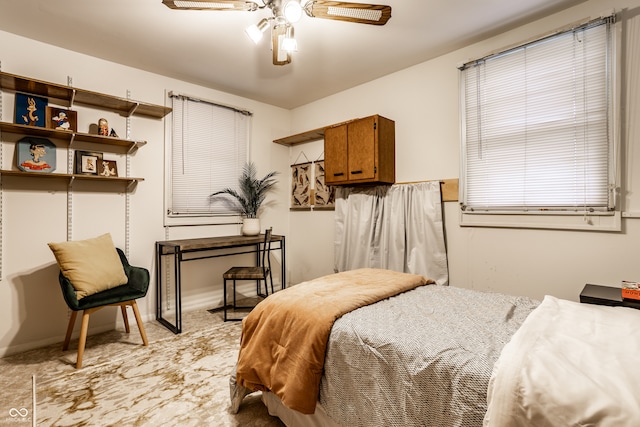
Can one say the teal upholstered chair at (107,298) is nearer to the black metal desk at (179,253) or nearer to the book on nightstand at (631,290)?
the black metal desk at (179,253)

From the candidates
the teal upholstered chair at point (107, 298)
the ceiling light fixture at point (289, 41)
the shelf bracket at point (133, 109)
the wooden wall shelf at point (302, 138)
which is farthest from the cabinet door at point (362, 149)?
the teal upholstered chair at point (107, 298)

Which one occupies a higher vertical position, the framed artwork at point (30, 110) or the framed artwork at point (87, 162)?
the framed artwork at point (30, 110)

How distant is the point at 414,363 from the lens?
3.67 ft

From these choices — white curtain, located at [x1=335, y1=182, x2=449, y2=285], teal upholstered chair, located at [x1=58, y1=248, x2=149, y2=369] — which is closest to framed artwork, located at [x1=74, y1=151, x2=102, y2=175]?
teal upholstered chair, located at [x1=58, y1=248, x2=149, y2=369]

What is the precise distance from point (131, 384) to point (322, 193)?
271 cm

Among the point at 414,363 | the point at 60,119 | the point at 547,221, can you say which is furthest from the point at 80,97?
the point at 547,221

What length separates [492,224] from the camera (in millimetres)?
2633

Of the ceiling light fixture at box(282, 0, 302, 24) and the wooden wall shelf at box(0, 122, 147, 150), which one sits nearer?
the ceiling light fixture at box(282, 0, 302, 24)

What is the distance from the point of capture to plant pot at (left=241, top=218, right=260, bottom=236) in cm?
371

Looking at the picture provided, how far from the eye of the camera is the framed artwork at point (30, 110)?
2557 mm

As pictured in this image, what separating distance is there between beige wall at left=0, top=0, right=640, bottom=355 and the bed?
91 cm

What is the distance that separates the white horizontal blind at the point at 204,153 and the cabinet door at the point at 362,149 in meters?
1.50

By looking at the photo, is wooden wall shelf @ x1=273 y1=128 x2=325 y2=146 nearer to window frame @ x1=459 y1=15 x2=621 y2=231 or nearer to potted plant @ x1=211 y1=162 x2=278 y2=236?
potted plant @ x1=211 y1=162 x2=278 y2=236

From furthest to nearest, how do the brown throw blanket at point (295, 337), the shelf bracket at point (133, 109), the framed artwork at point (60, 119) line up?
the shelf bracket at point (133, 109) → the framed artwork at point (60, 119) → the brown throw blanket at point (295, 337)
